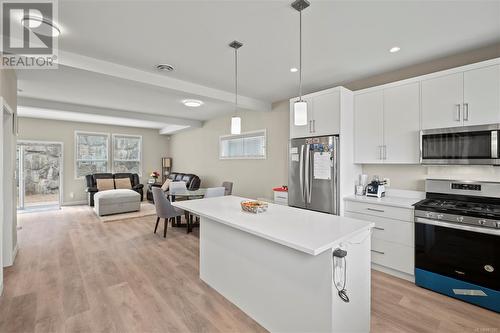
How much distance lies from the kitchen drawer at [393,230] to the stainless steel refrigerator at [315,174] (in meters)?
0.54

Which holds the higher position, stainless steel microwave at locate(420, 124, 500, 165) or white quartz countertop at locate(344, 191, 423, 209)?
stainless steel microwave at locate(420, 124, 500, 165)

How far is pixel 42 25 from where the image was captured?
2238 mm

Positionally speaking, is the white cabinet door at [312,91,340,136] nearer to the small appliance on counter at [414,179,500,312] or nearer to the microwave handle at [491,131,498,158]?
the small appliance on counter at [414,179,500,312]

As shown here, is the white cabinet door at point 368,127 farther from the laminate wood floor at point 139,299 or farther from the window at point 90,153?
the window at point 90,153

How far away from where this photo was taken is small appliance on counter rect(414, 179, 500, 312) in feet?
7.22

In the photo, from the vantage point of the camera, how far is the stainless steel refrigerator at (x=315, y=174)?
10.8ft

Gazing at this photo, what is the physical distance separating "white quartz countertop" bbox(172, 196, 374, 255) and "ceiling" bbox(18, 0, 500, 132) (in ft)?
5.96

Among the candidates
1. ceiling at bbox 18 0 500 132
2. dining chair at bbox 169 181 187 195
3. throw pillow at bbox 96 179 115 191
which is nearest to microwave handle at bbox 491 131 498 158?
ceiling at bbox 18 0 500 132

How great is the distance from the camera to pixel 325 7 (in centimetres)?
199

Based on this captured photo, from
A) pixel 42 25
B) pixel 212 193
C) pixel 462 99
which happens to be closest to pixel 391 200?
pixel 462 99

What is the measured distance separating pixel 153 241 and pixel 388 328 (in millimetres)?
3551

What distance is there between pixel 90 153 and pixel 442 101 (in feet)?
30.4

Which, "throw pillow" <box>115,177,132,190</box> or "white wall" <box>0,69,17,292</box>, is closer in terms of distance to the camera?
"white wall" <box>0,69,17,292</box>

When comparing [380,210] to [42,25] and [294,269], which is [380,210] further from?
[42,25]
